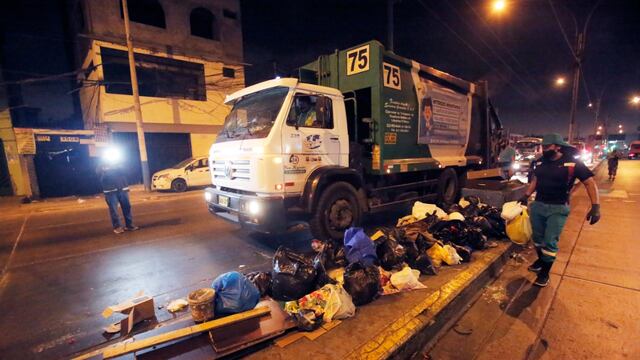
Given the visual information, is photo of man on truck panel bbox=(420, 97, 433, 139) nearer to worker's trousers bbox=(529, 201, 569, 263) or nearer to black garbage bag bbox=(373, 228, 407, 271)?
worker's trousers bbox=(529, 201, 569, 263)

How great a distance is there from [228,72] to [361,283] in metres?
18.2

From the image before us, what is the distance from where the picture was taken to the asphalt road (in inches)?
107

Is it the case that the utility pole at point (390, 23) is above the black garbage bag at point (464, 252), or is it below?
above

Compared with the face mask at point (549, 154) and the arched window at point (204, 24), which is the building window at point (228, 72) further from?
the face mask at point (549, 154)

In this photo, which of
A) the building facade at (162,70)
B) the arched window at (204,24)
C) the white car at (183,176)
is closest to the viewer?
the white car at (183,176)

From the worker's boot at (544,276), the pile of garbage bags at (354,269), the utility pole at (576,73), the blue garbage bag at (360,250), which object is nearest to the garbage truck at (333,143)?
the pile of garbage bags at (354,269)

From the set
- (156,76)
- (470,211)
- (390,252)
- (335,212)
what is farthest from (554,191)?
(156,76)

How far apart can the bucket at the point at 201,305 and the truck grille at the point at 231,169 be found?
1.99 m

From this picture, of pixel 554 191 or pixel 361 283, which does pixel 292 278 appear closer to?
pixel 361 283

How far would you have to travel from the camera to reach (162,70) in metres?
15.5

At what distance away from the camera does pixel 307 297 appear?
256 centimetres

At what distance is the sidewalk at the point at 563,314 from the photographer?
7.47 ft

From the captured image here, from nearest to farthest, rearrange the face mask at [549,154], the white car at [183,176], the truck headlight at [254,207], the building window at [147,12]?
1. the face mask at [549,154]
2. the truck headlight at [254,207]
3. the white car at [183,176]
4. the building window at [147,12]

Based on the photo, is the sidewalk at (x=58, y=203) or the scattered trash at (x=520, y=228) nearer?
the scattered trash at (x=520, y=228)
